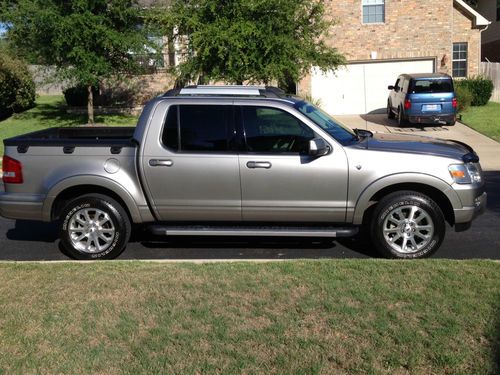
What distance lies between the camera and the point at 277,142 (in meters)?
6.17

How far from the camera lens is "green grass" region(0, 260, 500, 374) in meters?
3.67

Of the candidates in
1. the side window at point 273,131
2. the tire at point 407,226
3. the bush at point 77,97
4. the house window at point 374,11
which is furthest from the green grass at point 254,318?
the house window at point 374,11

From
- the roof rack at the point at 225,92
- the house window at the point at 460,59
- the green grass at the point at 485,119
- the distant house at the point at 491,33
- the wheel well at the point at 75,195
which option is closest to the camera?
the wheel well at the point at 75,195

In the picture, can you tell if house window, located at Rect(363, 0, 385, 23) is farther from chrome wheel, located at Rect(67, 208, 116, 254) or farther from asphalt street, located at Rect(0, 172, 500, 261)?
chrome wheel, located at Rect(67, 208, 116, 254)

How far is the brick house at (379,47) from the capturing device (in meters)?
24.1

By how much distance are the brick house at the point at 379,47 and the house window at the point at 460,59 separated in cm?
173

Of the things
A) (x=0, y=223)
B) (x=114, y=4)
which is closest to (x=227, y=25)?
(x=114, y=4)

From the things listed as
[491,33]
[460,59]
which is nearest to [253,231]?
[460,59]

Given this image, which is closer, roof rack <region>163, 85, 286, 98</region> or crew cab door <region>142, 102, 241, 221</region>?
crew cab door <region>142, 102, 241, 221</region>

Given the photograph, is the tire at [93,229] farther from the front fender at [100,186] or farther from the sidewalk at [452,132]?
the sidewalk at [452,132]

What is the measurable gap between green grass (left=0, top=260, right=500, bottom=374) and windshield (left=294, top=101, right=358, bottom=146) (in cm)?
146

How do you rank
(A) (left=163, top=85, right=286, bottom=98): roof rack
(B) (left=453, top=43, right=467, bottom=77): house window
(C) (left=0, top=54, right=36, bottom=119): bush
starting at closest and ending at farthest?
(A) (left=163, top=85, right=286, bottom=98): roof rack → (C) (left=0, top=54, right=36, bottom=119): bush → (B) (left=453, top=43, right=467, bottom=77): house window

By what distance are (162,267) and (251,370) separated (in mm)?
2136

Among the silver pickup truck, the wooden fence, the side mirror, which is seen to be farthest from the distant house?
the side mirror
